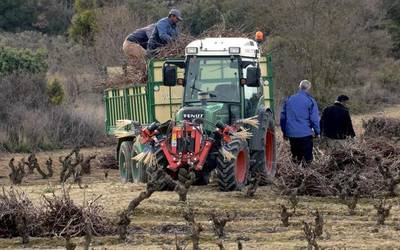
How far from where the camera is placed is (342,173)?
17.7 meters

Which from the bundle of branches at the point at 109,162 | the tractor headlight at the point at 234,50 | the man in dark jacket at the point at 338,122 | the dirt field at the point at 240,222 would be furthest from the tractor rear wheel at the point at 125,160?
the bundle of branches at the point at 109,162

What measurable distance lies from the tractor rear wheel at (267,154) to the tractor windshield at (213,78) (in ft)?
2.92

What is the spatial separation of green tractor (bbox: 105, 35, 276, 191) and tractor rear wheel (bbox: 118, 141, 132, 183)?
0.06ft

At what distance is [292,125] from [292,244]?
22.8ft

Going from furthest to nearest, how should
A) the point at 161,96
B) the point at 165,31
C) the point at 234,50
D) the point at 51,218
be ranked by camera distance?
the point at 165,31
the point at 161,96
the point at 234,50
the point at 51,218

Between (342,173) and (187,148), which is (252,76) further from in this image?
(342,173)

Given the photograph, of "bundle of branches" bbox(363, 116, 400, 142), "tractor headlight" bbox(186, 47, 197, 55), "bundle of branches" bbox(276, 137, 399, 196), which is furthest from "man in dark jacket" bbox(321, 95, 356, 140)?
"bundle of branches" bbox(363, 116, 400, 142)

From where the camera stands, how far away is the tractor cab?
17.9 m

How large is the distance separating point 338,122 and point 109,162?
28.0 feet

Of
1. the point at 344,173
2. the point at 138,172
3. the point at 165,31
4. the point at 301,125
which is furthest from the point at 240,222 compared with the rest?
the point at 165,31

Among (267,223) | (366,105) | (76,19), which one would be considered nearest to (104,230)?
(267,223)

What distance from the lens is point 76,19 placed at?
46781 millimetres

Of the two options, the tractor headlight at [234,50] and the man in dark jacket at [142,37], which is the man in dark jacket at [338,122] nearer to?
the tractor headlight at [234,50]

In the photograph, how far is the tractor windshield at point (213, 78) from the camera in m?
18.1
